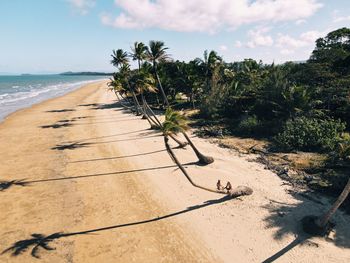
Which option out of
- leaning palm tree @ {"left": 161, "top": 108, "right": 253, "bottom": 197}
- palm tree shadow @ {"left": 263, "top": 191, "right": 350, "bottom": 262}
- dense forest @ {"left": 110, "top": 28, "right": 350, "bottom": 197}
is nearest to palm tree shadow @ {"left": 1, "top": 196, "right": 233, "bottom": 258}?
leaning palm tree @ {"left": 161, "top": 108, "right": 253, "bottom": 197}

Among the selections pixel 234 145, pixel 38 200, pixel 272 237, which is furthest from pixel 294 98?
pixel 38 200

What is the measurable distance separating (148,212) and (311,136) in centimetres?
1723

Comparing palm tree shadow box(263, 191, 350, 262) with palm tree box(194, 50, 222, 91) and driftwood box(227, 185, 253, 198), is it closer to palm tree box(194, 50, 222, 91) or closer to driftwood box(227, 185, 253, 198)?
driftwood box(227, 185, 253, 198)

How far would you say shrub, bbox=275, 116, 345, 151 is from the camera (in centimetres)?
2535

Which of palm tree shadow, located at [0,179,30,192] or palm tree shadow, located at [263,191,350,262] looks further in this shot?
palm tree shadow, located at [0,179,30,192]

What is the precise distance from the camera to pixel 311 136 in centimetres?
2598

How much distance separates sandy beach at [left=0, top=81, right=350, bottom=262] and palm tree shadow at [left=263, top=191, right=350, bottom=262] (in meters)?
0.05

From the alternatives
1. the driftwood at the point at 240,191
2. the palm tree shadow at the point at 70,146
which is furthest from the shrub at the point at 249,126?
the palm tree shadow at the point at 70,146

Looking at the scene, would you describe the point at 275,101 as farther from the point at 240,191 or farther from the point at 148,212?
the point at 148,212

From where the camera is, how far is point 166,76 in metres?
53.8

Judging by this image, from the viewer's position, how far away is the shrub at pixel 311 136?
25347 mm

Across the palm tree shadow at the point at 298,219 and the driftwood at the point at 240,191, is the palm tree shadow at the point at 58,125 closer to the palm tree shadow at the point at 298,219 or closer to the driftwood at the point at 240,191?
the driftwood at the point at 240,191

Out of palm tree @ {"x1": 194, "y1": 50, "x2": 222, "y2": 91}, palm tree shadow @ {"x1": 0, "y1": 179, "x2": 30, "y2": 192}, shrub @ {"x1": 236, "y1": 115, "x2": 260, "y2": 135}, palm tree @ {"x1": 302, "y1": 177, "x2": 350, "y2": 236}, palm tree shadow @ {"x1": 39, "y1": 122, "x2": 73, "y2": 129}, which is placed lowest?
palm tree shadow @ {"x1": 39, "y1": 122, "x2": 73, "y2": 129}

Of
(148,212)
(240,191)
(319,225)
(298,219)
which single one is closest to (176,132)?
(148,212)
